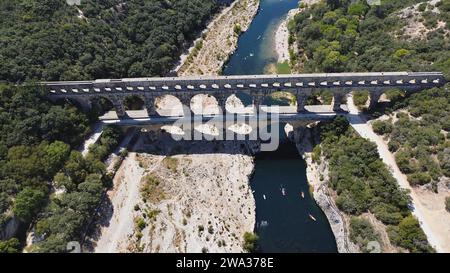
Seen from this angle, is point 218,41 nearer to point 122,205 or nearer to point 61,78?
point 61,78

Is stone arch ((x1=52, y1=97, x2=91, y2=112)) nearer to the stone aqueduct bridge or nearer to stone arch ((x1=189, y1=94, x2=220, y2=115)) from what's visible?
the stone aqueduct bridge

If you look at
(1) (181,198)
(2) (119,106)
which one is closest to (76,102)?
(2) (119,106)

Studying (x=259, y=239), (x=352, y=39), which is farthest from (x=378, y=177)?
(x=352, y=39)

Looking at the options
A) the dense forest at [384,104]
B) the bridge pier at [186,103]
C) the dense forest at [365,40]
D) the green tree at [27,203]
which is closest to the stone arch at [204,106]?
the bridge pier at [186,103]

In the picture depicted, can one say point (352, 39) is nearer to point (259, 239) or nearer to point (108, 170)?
point (259, 239)

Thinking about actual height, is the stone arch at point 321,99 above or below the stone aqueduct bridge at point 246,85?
below

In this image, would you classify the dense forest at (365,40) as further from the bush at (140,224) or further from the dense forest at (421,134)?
the bush at (140,224)
